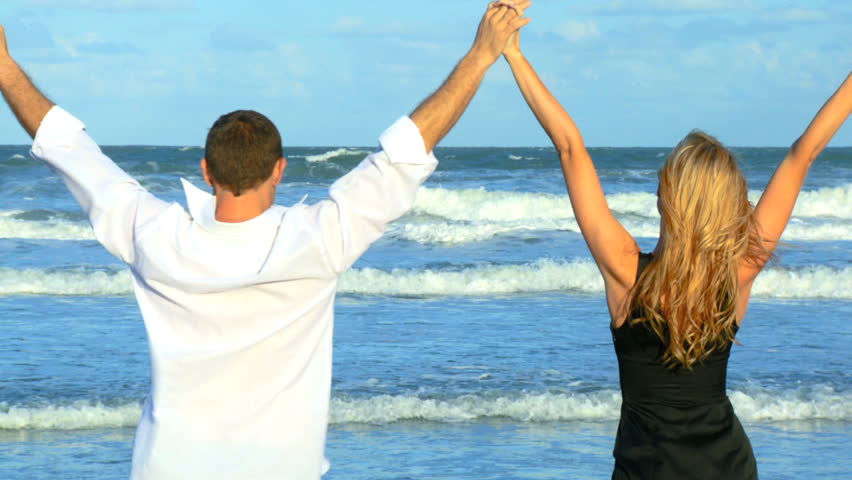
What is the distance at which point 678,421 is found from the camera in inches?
106

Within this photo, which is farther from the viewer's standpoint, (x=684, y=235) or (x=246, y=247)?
(x=684, y=235)

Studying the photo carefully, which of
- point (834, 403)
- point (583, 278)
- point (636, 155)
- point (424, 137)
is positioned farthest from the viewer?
point (636, 155)

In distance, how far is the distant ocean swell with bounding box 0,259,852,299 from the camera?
45.1 ft

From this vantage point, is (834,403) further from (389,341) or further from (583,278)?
(583,278)

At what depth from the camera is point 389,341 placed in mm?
9914

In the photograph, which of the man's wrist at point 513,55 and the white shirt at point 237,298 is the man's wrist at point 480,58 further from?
the man's wrist at point 513,55

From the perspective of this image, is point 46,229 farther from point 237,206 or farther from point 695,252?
point 237,206

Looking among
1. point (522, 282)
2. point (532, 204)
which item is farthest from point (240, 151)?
point (532, 204)

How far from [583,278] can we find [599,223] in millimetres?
11938

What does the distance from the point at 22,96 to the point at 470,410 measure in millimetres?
5518

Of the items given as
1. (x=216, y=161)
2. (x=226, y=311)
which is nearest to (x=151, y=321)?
(x=226, y=311)

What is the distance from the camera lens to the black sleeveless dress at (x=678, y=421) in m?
2.70

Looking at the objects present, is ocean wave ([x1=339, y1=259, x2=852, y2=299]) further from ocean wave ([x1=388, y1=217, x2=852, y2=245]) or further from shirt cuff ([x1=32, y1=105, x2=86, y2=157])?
shirt cuff ([x1=32, y1=105, x2=86, y2=157])

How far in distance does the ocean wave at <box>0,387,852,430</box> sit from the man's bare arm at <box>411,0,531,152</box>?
5.28 metres
